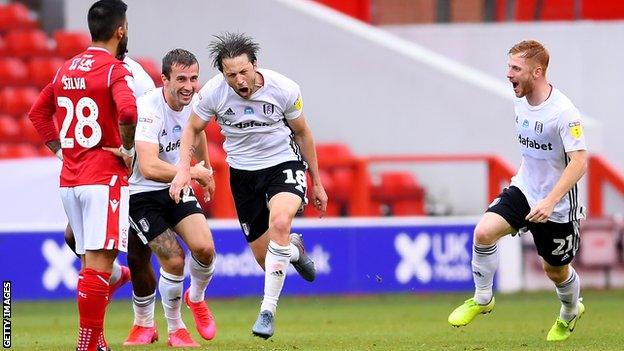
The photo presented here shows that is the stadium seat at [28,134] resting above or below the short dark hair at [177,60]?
below

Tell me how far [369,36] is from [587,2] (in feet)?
12.0

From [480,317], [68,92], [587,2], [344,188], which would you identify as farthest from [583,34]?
[68,92]

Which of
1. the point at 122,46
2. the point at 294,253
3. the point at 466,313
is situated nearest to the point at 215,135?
the point at 294,253

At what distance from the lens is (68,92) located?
8406 mm

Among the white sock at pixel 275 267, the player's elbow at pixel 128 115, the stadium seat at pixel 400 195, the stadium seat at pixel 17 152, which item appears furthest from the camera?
the stadium seat at pixel 400 195

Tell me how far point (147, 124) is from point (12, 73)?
35.2 ft

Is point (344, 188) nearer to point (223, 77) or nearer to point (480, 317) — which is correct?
point (480, 317)

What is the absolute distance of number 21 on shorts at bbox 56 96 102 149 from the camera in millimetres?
8359

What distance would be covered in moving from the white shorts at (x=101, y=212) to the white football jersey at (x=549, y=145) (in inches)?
123

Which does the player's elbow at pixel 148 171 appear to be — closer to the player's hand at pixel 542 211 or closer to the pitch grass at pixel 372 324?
the pitch grass at pixel 372 324

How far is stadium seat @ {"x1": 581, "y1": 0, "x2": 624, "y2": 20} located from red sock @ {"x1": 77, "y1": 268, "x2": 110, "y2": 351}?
14.8 meters

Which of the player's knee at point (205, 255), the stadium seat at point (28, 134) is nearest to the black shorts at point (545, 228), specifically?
the player's knee at point (205, 255)

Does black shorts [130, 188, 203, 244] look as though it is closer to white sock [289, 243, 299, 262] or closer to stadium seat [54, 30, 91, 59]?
white sock [289, 243, 299, 262]

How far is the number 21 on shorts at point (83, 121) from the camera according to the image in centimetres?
836
